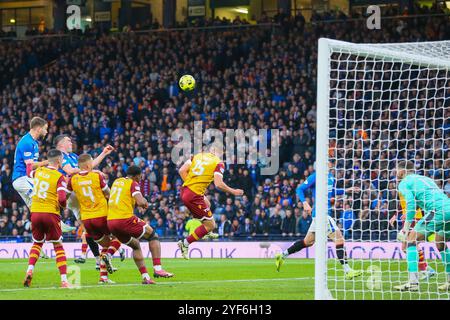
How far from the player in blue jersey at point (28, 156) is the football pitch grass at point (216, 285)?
154 cm

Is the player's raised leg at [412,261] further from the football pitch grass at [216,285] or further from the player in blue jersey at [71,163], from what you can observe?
the player in blue jersey at [71,163]

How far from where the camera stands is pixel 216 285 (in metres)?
13.7

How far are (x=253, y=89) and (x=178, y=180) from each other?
4518 mm

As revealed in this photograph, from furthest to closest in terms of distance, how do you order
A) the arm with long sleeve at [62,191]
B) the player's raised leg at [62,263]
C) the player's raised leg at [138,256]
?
the player's raised leg at [138,256], the arm with long sleeve at [62,191], the player's raised leg at [62,263]

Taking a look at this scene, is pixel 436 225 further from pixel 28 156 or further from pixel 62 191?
pixel 28 156

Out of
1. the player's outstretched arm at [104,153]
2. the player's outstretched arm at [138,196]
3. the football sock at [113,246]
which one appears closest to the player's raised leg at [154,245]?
the player's outstretched arm at [138,196]

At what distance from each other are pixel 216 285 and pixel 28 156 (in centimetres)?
388

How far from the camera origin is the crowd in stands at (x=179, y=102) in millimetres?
26297

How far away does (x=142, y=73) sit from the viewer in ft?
110

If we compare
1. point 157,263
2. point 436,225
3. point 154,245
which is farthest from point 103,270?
point 436,225

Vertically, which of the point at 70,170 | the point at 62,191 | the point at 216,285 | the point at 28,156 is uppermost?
the point at 28,156

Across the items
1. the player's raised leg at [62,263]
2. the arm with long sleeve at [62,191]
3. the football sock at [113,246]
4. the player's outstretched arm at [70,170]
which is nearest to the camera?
the player's raised leg at [62,263]

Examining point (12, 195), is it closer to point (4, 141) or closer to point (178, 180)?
point (4, 141)
